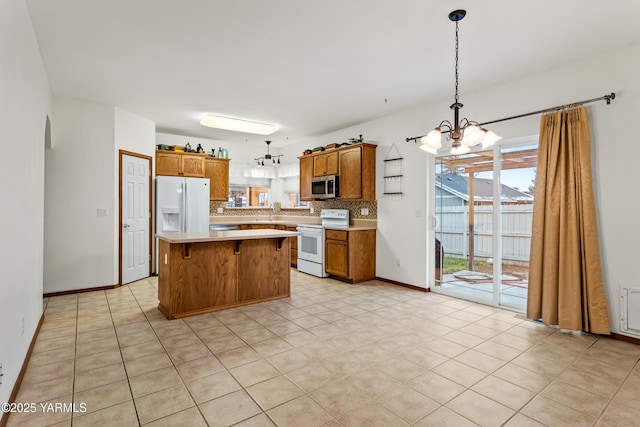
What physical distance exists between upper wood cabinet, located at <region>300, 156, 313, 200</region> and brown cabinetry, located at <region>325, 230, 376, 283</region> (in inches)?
49.3

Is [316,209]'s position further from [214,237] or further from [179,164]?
[214,237]

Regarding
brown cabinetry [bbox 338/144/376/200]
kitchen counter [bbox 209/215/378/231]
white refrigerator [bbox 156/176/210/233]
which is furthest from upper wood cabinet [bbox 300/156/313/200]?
white refrigerator [bbox 156/176/210/233]

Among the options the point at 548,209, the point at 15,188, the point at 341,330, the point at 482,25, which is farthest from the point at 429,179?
the point at 15,188

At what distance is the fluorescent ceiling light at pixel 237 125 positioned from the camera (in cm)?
535

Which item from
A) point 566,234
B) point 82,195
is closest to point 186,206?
point 82,195

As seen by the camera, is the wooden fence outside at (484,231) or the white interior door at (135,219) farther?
the white interior door at (135,219)

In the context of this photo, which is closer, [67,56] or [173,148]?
[67,56]

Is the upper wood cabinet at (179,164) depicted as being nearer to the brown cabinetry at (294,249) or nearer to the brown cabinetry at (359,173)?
the brown cabinetry at (294,249)

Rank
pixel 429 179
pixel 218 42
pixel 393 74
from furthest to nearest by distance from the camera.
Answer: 1. pixel 429 179
2. pixel 393 74
3. pixel 218 42

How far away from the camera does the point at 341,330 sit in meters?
3.20

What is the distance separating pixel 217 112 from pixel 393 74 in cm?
278

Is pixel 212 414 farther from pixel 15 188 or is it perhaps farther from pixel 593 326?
pixel 593 326

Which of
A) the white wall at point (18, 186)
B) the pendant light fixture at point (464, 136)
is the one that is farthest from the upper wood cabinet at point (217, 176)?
the pendant light fixture at point (464, 136)

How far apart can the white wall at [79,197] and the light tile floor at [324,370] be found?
A: 864 mm
